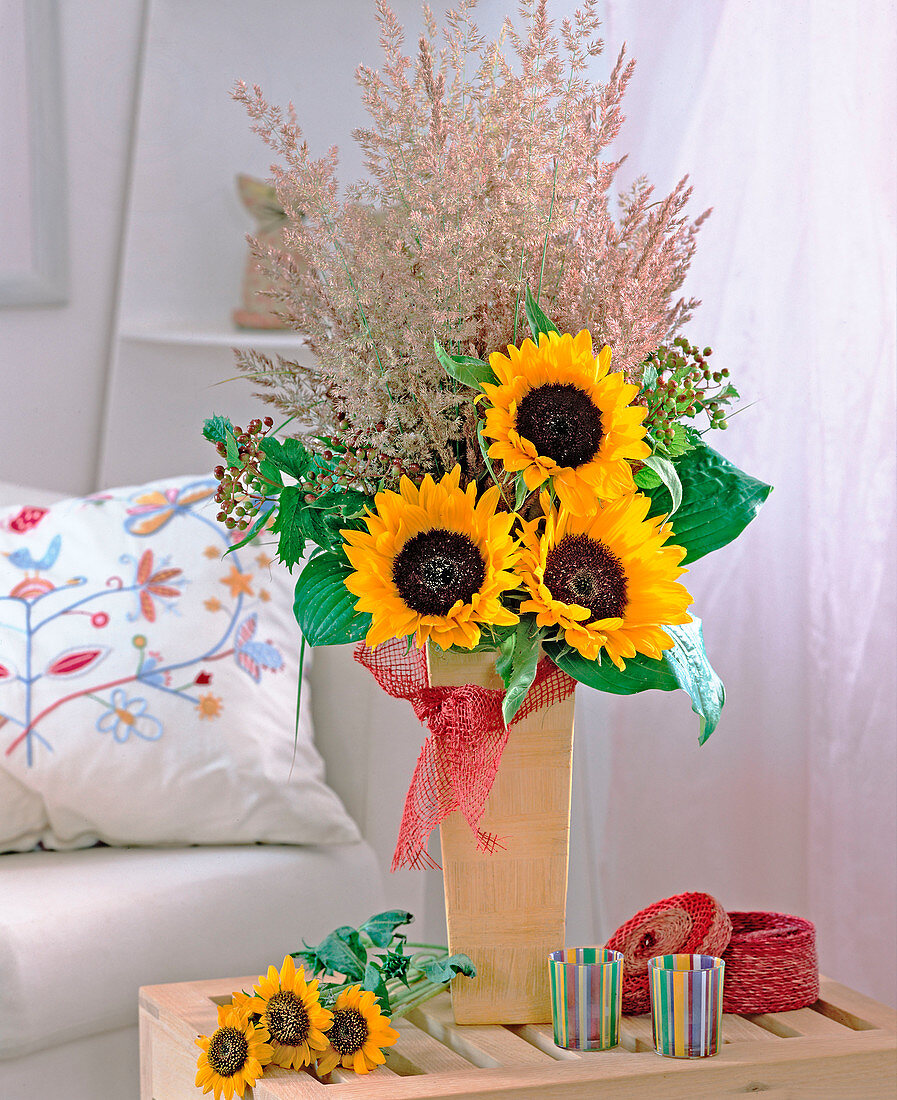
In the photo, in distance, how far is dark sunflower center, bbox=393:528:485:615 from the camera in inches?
27.2

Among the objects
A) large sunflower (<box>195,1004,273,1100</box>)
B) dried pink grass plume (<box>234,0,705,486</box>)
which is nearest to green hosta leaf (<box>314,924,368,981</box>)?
large sunflower (<box>195,1004,273,1100</box>)

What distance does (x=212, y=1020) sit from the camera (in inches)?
31.4

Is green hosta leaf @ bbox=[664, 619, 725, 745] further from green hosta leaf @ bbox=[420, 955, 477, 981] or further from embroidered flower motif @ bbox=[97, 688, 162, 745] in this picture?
embroidered flower motif @ bbox=[97, 688, 162, 745]

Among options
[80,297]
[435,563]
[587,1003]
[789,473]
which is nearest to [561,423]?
[435,563]

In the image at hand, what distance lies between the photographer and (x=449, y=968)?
0.77 meters

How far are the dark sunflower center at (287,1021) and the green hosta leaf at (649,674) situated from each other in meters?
0.25

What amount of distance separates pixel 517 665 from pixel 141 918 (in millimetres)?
518

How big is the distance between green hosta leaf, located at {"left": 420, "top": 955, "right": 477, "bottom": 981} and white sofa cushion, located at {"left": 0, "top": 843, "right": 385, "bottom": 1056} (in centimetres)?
37

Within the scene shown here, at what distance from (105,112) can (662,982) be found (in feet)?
4.28

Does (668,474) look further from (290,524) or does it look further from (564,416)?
(290,524)

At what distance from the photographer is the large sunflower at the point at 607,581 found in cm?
70

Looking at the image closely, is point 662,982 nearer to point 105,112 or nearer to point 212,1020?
point 212,1020

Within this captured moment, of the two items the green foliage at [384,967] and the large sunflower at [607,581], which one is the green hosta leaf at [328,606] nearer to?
the large sunflower at [607,581]

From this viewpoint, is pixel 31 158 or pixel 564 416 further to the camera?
pixel 31 158
